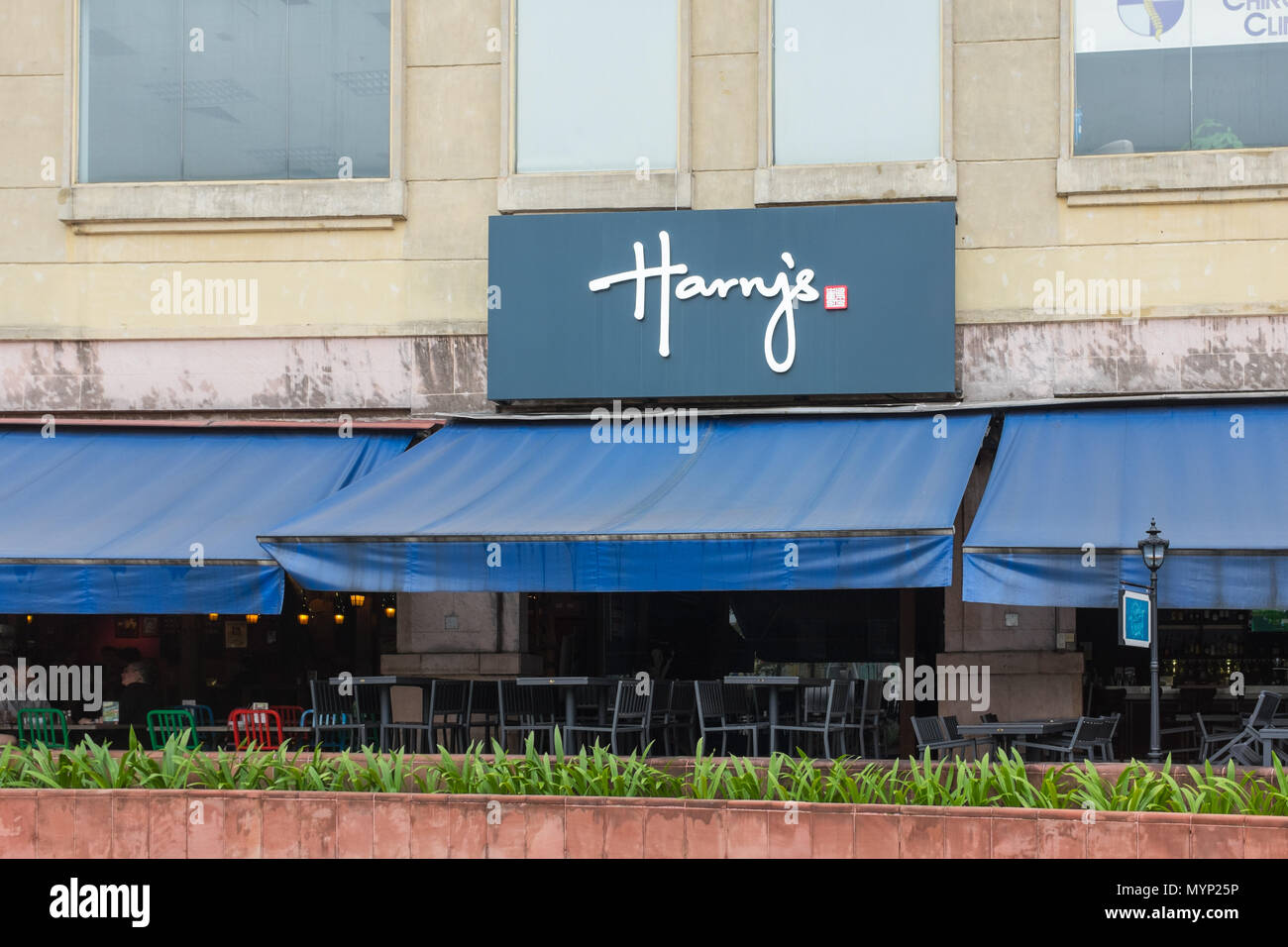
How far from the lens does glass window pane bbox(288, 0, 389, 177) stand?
14.4m

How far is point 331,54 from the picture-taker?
573 inches

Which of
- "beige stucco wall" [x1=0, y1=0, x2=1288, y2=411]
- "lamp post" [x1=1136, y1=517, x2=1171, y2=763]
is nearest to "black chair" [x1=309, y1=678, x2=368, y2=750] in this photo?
"beige stucco wall" [x1=0, y1=0, x2=1288, y2=411]

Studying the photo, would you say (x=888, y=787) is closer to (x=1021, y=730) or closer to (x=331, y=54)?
(x=1021, y=730)

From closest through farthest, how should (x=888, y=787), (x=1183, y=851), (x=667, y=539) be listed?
1. (x=1183, y=851)
2. (x=888, y=787)
3. (x=667, y=539)

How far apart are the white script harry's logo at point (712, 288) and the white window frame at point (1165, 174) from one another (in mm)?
2451

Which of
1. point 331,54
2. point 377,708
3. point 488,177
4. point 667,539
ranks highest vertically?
point 331,54

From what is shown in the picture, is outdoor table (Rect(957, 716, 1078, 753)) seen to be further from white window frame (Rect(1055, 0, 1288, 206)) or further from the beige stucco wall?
white window frame (Rect(1055, 0, 1288, 206))

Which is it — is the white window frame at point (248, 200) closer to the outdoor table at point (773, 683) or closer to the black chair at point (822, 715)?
the outdoor table at point (773, 683)

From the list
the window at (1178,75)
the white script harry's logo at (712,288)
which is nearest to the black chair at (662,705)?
the white script harry's logo at (712,288)

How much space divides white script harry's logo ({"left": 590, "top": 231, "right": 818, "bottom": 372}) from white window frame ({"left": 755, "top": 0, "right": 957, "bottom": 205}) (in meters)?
0.67

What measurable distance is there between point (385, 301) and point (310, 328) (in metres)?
0.75

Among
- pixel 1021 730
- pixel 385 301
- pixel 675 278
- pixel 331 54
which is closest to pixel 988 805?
pixel 1021 730

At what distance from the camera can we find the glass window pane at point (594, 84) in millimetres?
14008

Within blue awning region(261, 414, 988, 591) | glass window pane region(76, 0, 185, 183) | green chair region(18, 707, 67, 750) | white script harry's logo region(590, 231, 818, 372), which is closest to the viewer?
blue awning region(261, 414, 988, 591)
